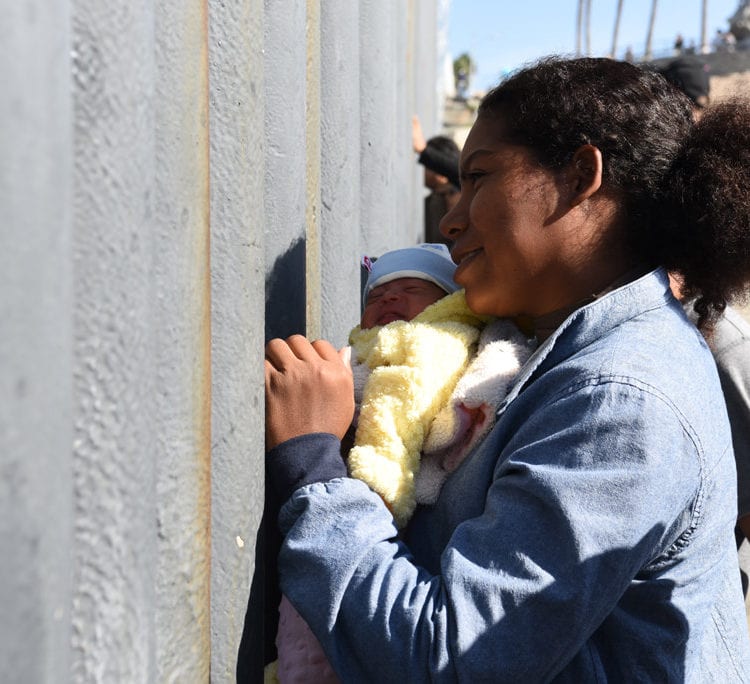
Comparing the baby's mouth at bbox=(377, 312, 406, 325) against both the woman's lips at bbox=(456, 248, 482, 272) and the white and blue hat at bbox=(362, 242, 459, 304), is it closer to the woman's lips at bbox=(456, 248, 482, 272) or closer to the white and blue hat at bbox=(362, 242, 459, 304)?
the white and blue hat at bbox=(362, 242, 459, 304)

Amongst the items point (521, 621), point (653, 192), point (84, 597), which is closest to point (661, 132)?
point (653, 192)

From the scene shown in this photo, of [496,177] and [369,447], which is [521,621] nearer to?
[369,447]

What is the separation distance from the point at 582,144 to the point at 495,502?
0.79 metres

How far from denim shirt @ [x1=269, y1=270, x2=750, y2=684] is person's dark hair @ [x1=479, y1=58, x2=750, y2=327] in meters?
0.25

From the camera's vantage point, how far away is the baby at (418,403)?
1793 mm

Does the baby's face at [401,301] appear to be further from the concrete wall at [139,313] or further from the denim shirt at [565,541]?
the denim shirt at [565,541]

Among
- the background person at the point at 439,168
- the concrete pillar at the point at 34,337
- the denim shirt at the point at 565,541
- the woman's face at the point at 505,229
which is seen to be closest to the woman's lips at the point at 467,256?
the woman's face at the point at 505,229

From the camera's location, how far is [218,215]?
4.73ft

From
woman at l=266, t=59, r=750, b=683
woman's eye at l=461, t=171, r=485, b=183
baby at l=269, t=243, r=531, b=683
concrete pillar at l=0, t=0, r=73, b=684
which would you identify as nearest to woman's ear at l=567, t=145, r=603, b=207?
woman at l=266, t=59, r=750, b=683

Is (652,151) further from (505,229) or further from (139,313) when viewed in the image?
(139,313)

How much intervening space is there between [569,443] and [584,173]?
2.09 ft

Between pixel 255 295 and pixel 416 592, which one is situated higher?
pixel 255 295

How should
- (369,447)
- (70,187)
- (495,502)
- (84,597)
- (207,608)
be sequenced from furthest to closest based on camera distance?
(369,447) < (495,502) < (207,608) < (84,597) < (70,187)

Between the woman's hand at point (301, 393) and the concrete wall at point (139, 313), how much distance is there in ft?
0.47
